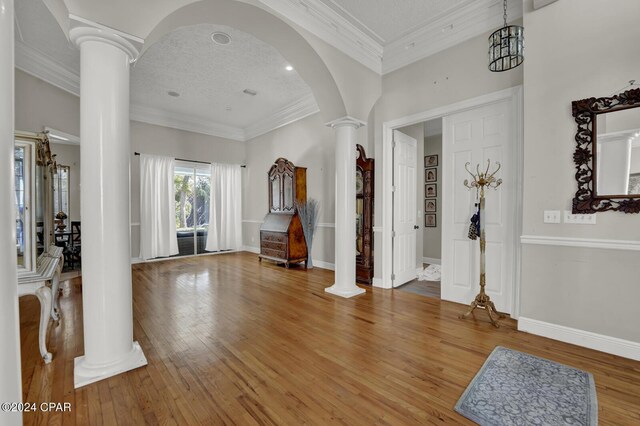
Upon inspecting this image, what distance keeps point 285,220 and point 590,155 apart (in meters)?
4.52

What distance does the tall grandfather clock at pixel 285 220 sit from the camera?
552 cm

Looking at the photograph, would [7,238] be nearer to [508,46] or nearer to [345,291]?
[508,46]

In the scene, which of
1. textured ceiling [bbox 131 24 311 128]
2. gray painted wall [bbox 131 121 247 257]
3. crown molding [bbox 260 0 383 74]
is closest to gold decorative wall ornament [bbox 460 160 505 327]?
crown molding [bbox 260 0 383 74]

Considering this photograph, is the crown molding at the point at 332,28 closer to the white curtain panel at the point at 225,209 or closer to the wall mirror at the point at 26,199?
the wall mirror at the point at 26,199

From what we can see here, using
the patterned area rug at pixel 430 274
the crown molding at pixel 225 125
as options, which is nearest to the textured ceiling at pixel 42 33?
the crown molding at pixel 225 125

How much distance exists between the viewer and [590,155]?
238cm

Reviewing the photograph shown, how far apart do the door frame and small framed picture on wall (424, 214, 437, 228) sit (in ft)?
8.42

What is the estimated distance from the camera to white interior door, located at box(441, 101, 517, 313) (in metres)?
3.07

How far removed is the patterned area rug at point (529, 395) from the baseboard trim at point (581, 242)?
1.04 metres

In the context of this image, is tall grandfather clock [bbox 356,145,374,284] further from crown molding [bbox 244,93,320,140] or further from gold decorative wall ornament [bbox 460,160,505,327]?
crown molding [bbox 244,93,320,140]

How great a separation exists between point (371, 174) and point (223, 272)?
3245 mm

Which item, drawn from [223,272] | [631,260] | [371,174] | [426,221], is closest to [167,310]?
[223,272]

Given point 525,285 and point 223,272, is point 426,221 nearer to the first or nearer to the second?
point 525,285

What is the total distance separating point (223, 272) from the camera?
5211mm
